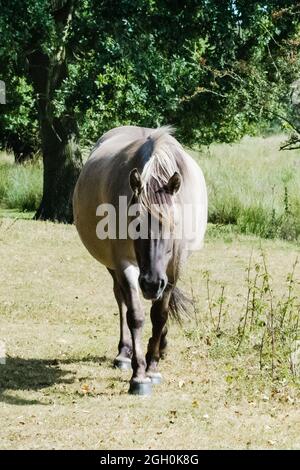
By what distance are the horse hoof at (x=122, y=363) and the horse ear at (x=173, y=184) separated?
5.89 ft

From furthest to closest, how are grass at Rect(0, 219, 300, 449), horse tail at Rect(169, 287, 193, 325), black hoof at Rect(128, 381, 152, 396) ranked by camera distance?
horse tail at Rect(169, 287, 193, 325) → black hoof at Rect(128, 381, 152, 396) → grass at Rect(0, 219, 300, 449)

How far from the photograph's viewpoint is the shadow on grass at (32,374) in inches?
250

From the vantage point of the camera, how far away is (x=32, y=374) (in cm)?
686

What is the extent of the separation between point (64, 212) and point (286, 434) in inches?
422

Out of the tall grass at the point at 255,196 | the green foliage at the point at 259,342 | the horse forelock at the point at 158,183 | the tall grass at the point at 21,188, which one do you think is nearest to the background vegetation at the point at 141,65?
the tall grass at the point at 255,196

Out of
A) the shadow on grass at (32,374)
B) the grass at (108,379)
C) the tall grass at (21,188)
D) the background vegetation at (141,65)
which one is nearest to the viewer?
the grass at (108,379)

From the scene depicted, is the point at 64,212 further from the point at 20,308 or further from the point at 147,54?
the point at 20,308

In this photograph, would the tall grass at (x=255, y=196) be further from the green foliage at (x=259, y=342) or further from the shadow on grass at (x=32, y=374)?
the shadow on grass at (x=32, y=374)

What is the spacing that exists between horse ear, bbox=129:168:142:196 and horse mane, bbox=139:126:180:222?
0.11 feet

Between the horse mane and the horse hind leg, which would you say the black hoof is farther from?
the horse mane

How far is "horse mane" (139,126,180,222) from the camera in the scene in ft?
19.2

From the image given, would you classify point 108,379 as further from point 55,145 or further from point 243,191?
point 243,191

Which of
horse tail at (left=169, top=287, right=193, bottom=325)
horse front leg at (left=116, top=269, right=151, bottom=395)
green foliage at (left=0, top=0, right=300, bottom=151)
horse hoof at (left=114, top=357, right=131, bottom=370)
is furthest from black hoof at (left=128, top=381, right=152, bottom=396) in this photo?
green foliage at (left=0, top=0, right=300, bottom=151)
